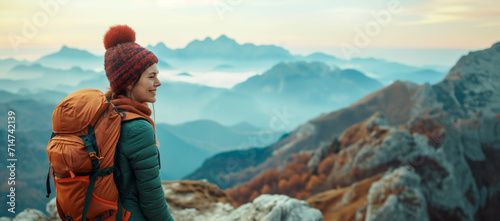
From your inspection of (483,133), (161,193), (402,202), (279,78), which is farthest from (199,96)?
(161,193)

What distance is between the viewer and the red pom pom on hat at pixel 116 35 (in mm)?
2510

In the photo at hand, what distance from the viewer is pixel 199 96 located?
1238 inches

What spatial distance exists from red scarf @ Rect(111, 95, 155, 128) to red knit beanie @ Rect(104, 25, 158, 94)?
4.2 inches

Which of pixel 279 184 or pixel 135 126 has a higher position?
pixel 135 126

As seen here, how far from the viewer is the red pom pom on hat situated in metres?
2.51

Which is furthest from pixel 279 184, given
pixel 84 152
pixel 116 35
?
pixel 84 152

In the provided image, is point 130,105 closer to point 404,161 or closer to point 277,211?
point 277,211

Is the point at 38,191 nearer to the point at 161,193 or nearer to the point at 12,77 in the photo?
the point at 12,77

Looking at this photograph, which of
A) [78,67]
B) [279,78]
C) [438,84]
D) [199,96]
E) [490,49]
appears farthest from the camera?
[279,78]

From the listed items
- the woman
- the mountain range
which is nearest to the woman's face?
the woman

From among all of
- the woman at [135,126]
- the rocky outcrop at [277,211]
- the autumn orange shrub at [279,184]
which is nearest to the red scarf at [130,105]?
the woman at [135,126]

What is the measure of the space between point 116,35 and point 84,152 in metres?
1.02

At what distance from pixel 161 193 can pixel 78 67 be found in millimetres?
21649

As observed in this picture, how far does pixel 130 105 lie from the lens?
8.00ft
